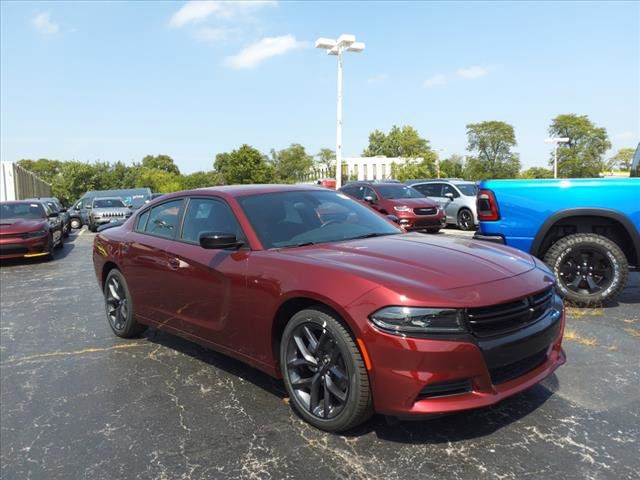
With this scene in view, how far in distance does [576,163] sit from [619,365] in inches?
3108

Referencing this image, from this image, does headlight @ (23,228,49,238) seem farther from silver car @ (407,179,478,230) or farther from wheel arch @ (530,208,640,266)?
silver car @ (407,179,478,230)

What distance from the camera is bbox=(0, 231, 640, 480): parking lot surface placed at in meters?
2.69

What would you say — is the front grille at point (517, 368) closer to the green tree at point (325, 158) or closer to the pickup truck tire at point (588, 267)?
the pickup truck tire at point (588, 267)

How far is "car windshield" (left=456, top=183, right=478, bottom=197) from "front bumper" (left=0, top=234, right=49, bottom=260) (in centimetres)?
1270

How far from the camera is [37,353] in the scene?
488 centimetres

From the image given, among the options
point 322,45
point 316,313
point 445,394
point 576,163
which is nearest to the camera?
point 445,394

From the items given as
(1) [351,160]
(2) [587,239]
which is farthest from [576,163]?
(2) [587,239]

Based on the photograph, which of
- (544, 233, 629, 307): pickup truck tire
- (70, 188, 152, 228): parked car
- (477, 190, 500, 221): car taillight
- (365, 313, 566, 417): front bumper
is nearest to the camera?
(365, 313, 566, 417): front bumper

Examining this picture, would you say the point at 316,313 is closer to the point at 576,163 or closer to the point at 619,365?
the point at 619,365

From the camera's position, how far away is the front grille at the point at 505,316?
265 centimetres

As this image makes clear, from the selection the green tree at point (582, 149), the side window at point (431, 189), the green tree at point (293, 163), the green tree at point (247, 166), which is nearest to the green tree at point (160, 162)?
the green tree at point (293, 163)

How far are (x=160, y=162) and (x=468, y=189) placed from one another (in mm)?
106850

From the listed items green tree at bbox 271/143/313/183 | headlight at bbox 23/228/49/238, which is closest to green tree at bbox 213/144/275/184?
green tree at bbox 271/143/313/183

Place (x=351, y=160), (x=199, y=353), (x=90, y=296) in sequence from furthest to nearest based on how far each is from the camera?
(x=351, y=160), (x=90, y=296), (x=199, y=353)
